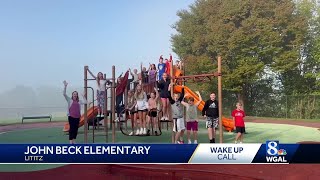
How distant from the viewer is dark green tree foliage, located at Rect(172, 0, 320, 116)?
1055cm

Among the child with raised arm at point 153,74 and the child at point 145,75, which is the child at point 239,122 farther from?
the child at point 145,75

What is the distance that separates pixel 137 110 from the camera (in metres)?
10.4

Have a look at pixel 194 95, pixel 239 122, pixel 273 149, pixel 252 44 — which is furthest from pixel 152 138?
pixel 273 149

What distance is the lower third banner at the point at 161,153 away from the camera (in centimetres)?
621

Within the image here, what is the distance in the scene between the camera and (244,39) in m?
11.0

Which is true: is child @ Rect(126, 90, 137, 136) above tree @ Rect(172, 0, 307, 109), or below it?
below

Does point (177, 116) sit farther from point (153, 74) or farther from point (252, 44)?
point (252, 44)

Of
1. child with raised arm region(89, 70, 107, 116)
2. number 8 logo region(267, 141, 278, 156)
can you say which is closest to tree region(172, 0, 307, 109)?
child with raised arm region(89, 70, 107, 116)

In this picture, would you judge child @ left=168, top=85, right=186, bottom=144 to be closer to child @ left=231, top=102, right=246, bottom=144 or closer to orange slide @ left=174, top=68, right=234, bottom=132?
orange slide @ left=174, top=68, right=234, bottom=132

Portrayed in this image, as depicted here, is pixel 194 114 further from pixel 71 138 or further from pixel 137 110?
pixel 71 138

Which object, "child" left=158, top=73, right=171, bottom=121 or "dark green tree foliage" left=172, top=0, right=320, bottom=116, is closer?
"child" left=158, top=73, right=171, bottom=121

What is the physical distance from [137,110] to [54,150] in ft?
A: 13.9

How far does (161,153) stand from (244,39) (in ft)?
19.5

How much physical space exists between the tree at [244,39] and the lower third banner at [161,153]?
167 inches
